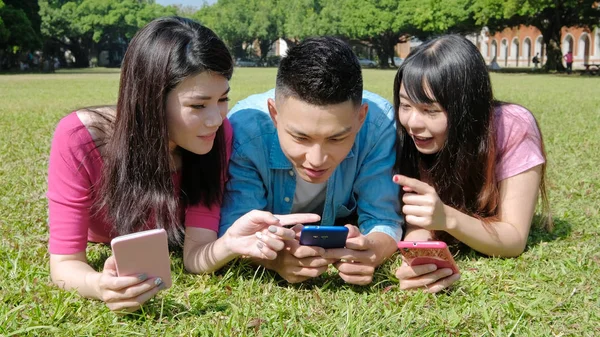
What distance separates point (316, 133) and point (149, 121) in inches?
29.4

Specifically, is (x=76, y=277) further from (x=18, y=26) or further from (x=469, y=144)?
(x=18, y=26)

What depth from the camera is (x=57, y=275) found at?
9.58 ft

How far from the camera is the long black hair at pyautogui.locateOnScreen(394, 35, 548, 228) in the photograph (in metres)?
3.33

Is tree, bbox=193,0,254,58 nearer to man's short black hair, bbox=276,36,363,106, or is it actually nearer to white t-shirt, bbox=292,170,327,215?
white t-shirt, bbox=292,170,327,215

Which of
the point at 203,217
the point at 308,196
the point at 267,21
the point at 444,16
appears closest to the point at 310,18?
the point at 267,21

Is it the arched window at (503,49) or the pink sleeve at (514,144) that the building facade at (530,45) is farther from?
the pink sleeve at (514,144)

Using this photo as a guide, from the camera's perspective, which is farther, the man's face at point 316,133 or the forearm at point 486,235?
the forearm at point 486,235

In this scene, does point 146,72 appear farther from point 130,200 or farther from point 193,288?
point 193,288

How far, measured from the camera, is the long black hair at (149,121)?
281 centimetres

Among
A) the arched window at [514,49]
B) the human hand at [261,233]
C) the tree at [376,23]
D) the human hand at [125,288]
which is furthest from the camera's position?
the arched window at [514,49]

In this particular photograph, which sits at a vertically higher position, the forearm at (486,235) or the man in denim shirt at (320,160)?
the man in denim shirt at (320,160)

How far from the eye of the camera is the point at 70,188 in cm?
292

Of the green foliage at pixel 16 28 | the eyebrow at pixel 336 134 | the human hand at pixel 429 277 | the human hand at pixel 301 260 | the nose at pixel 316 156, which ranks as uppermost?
the green foliage at pixel 16 28

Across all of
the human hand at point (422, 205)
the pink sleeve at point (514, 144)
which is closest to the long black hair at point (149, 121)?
the human hand at point (422, 205)
